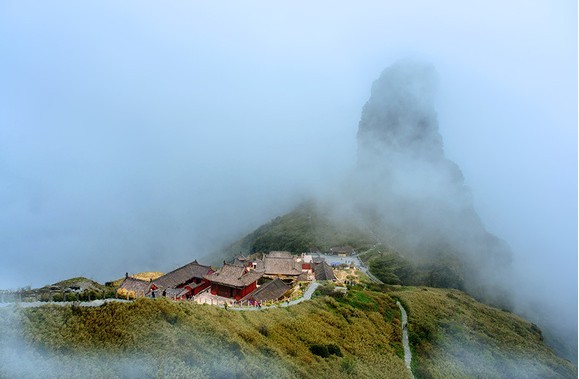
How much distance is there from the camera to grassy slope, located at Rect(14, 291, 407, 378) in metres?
28.5

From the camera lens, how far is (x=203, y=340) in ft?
108

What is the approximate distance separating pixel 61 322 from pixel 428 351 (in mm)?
41203

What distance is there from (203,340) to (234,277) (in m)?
32.4

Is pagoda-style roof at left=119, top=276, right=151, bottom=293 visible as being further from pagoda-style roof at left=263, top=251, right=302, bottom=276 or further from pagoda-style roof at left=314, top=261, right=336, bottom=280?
pagoda-style roof at left=314, top=261, right=336, bottom=280

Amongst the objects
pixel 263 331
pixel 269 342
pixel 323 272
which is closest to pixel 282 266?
pixel 323 272

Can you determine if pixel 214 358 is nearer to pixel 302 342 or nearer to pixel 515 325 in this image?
pixel 302 342

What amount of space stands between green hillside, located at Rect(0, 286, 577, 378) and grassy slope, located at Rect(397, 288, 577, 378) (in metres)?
0.19

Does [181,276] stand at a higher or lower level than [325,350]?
higher

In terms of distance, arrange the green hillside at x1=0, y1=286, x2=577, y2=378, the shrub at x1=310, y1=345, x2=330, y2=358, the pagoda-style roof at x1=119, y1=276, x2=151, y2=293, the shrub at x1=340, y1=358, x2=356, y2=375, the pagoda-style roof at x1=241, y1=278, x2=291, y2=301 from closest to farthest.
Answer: the green hillside at x1=0, y1=286, x2=577, y2=378 < the shrub at x1=340, y1=358, x2=356, y2=375 < the shrub at x1=310, y1=345, x2=330, y2=358 < the pagoda-style roof at x1=241, y1=278, x2=291, y2=301 < the pagoda-style roof at x1=119, y1=276, x2=151, y2=293

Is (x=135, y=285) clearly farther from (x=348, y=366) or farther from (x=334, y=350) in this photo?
(x=348, y=366)

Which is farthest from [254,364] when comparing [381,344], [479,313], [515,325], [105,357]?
[515,325]

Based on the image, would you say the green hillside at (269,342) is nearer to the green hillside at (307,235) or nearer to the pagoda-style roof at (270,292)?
the pagoda-style roof at (270,292)

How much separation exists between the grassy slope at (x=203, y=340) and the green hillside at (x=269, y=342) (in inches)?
2.9

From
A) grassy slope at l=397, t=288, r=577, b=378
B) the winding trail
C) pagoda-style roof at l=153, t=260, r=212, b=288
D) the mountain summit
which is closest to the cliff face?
the mountain summit
